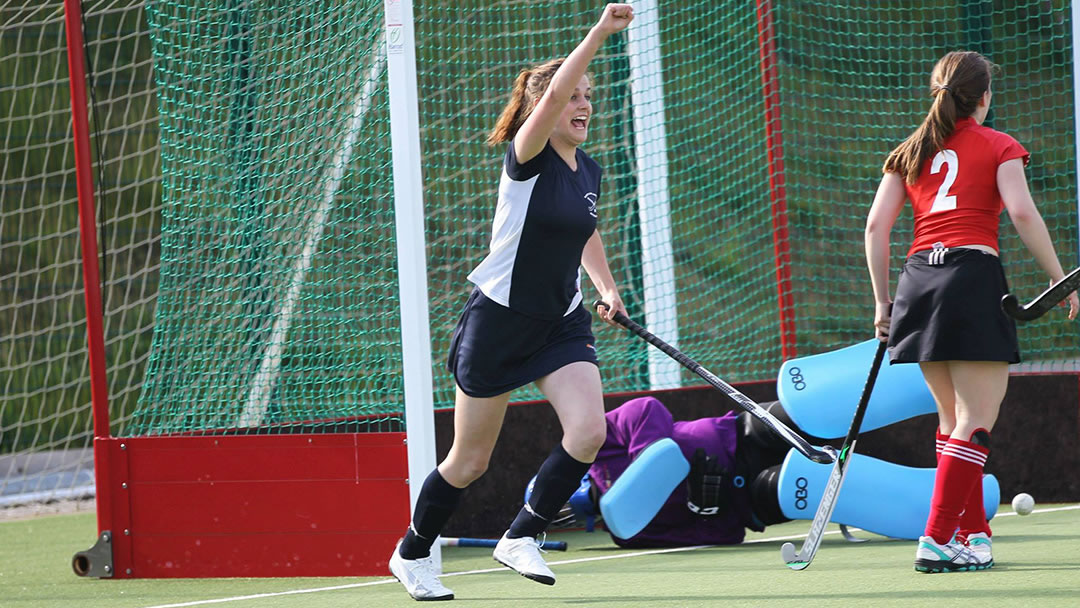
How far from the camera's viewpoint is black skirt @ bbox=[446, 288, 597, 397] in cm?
355

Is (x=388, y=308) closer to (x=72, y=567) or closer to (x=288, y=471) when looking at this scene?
(x=288, y=471)

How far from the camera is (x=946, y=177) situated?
12.6ft

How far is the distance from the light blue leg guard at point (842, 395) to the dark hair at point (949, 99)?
4.15ft

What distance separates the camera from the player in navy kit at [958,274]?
12.3 ft

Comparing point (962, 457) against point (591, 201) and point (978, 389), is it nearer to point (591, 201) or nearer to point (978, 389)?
point (978, 389)

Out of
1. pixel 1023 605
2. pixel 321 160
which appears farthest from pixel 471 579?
pixel 1023 605

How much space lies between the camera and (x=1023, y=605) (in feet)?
10.7

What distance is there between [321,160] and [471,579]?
1436mm

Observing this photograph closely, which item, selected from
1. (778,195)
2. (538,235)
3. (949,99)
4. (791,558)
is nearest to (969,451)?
(791,558)

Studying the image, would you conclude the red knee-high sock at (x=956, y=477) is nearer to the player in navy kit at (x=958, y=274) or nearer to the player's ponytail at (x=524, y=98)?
the player in navy kit at (x=958, y=274)

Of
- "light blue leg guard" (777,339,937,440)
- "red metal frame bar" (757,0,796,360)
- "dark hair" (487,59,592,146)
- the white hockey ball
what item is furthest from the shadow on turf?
"red metal frame bar" (757,0,796,360)

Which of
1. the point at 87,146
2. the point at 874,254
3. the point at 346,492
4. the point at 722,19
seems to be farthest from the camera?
the point at 722,19

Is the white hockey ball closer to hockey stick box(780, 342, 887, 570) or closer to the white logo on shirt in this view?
hockey stick box(780, 342, 887, 570)

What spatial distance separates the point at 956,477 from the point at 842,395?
1199 mm
